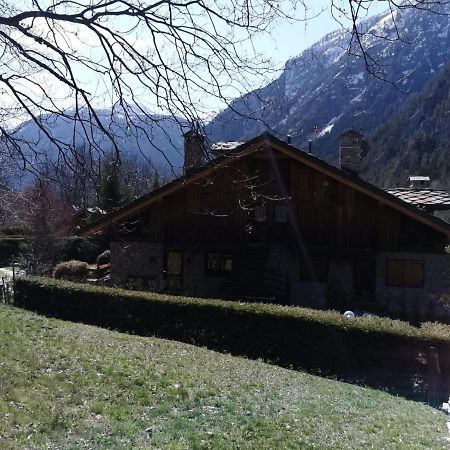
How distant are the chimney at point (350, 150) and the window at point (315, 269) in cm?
548

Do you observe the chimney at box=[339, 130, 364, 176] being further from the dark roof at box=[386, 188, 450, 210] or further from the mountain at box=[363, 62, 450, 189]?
the mountain at box=[363, 62, 450, 189]

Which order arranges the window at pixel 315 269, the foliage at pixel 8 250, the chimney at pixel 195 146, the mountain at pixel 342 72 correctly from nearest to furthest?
the mountain at pixel 342 72, the chimney at pixel 195 146, the window at pixel 315 269, the foliage at pixel 8 250

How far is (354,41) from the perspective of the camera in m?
4.46

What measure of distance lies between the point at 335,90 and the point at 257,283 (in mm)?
165435

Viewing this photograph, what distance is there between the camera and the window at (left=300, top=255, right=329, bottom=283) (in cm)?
2233

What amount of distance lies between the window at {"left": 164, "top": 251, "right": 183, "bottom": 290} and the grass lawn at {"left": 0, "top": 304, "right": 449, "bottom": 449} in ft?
37.3

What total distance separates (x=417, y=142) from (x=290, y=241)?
309 ft

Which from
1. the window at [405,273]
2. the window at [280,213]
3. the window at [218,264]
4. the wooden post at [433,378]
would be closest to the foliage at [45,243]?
the window at [218,264]

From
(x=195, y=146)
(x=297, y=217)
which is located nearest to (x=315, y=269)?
(x=297, y=217)

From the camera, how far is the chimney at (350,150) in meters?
25.7

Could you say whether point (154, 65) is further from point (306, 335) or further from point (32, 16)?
point (306, 335)

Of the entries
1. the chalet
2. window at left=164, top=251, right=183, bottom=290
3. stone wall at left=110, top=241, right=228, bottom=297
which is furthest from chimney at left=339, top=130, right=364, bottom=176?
window at left=164, top=251, right=183, bottom=290

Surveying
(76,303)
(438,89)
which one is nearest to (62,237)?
(76,303)

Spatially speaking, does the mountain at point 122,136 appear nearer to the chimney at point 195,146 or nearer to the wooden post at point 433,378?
the chimney at point 195,146
